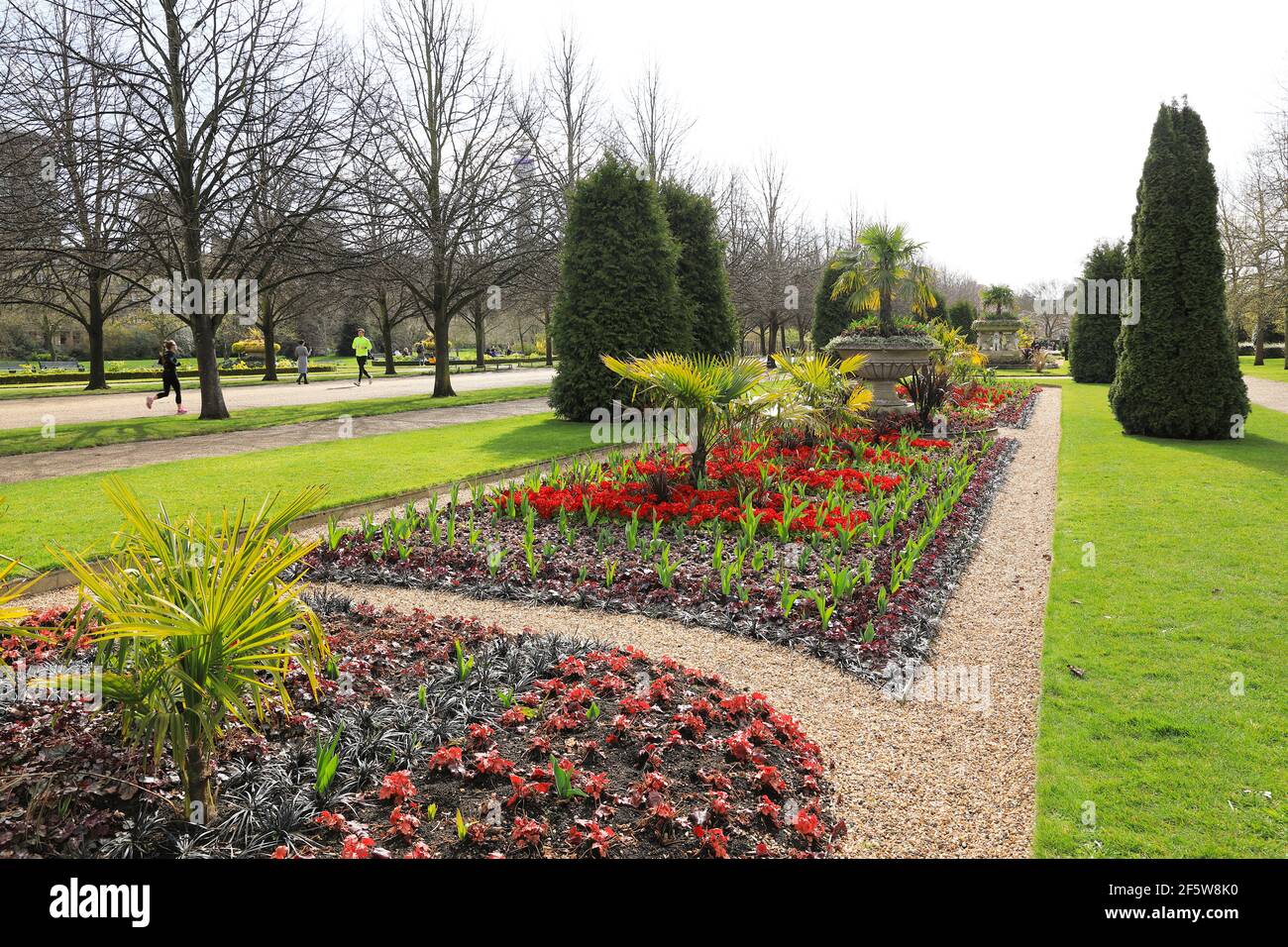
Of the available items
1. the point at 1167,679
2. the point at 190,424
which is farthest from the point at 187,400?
the point at 1167,679

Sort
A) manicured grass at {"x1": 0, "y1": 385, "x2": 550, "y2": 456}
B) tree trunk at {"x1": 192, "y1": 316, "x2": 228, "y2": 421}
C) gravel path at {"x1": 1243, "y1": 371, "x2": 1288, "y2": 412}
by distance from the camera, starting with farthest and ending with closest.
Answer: gravel path at {"x1": 1243, "y1": 371, "x2": 1288, "y2": 412} < tree trunk at {"x1": 192, "y1": 316, "x2": 228, "y2": 421} < manicured grass at {"x1": 0, "y1": 385, "x2": 550, "y2": 456}

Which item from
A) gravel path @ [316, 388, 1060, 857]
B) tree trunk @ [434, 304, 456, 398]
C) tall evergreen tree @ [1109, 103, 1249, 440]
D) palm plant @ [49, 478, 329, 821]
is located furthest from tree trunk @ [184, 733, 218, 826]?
tree trunk @ [434, 304, 456, 398]

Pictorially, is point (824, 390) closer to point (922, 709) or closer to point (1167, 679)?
point (1167, 679)

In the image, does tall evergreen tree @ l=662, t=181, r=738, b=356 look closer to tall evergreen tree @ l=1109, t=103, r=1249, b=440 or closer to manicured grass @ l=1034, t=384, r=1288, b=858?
tall evergreen tree @ l=1109, t=103, r=1249, b=440

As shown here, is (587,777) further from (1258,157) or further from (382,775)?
(1258,157)

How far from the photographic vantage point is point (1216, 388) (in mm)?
12039

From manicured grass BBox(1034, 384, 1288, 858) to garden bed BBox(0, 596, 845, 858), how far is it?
3.63 feet

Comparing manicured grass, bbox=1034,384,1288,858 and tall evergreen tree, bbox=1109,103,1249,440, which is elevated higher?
tall evergreen tree, bbox=1109,103,1249,440

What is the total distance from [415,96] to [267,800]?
929 inches

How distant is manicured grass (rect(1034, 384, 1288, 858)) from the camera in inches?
112

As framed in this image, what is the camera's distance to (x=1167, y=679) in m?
4.07

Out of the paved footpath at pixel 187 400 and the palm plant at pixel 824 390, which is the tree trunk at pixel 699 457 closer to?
the palm plant at pixel 824 390

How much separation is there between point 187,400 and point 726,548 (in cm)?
1940
